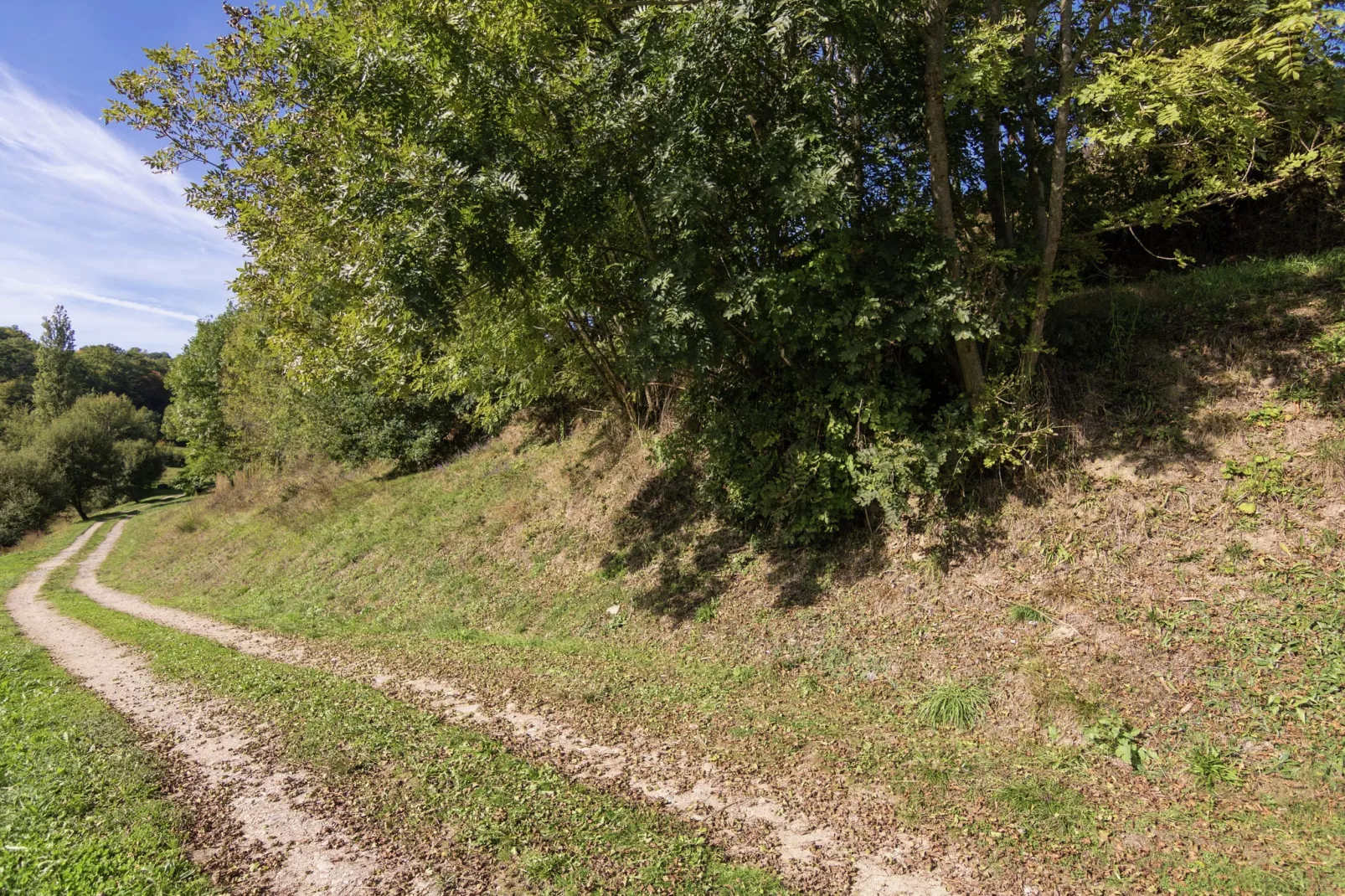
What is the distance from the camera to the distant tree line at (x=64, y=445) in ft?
127

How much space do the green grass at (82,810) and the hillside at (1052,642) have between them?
97.8 inches

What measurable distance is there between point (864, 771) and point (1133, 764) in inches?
73.3

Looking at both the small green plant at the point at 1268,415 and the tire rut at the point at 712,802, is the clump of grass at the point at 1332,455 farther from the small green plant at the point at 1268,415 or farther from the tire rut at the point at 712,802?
the tire rut at the point at 712,802

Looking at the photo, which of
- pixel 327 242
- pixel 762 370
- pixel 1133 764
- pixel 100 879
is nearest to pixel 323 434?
pixel 327 242

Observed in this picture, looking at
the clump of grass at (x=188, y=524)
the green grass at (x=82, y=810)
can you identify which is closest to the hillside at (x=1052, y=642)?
the green grass at (x=82, y=810)

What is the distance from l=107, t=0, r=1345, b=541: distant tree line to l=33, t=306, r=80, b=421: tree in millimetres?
61908

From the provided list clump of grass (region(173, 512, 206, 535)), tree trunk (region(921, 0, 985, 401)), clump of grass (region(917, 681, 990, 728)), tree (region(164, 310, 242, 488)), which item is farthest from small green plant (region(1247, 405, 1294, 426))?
tree (region(164, 310, 242, 488))

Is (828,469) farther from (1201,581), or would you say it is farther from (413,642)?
(413,642)

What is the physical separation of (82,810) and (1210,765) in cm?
781

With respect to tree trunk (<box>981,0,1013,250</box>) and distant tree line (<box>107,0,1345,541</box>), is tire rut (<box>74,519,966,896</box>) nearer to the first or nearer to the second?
distant tree line (<box>107,0,1345,541</box>)

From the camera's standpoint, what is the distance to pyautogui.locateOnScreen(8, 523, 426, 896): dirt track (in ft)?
13.0

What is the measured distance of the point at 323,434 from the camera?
22312 millimetres

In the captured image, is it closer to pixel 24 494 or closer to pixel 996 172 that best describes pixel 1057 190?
pixel 996 172

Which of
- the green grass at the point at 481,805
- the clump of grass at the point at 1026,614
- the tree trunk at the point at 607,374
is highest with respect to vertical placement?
the tree trunk at the point at 607,374
